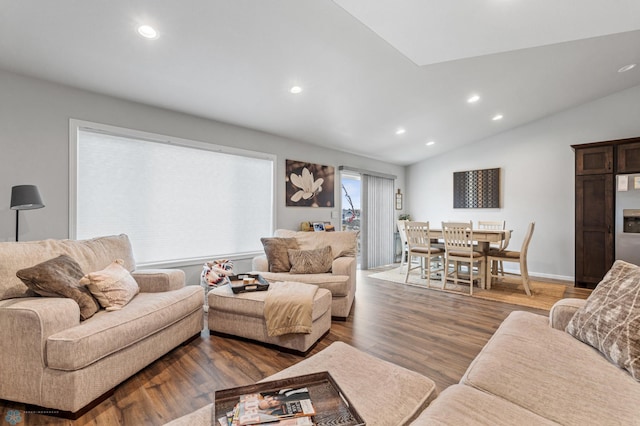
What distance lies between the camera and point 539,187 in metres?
5.21

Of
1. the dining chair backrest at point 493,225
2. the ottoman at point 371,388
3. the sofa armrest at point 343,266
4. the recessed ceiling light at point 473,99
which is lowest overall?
the ottoman at point 371,388

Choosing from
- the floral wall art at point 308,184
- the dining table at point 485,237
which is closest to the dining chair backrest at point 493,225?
the dining table at point 485,237

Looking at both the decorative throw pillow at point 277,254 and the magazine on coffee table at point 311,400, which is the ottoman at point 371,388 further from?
the decorative throw pillow at point 277,254

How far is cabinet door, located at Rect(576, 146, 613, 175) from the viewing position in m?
4.08

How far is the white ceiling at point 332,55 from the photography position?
155 centimetres

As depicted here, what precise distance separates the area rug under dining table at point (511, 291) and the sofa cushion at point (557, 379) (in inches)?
100

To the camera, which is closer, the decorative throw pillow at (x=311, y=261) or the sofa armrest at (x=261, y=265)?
the decorative throw pillow at (x=311, y=261)

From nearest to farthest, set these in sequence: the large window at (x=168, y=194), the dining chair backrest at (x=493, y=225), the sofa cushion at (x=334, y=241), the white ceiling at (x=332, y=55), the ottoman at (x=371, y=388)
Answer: the ottoman at (x=371, y=388) → the white ceiling at (x=332, y=55) → the large window at (x=168, y=194) → the sofa cushion at (x=334, y=241) → the dining chair backrest at (x=493, y=225)

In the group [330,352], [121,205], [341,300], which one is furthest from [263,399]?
[121,205]

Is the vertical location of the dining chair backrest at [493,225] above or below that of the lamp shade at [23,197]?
below

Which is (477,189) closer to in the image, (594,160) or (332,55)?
(594,160)

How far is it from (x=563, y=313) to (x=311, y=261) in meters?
2.26

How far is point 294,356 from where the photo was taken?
229 cm

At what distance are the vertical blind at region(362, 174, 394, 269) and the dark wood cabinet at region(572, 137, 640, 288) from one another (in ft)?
10.5
